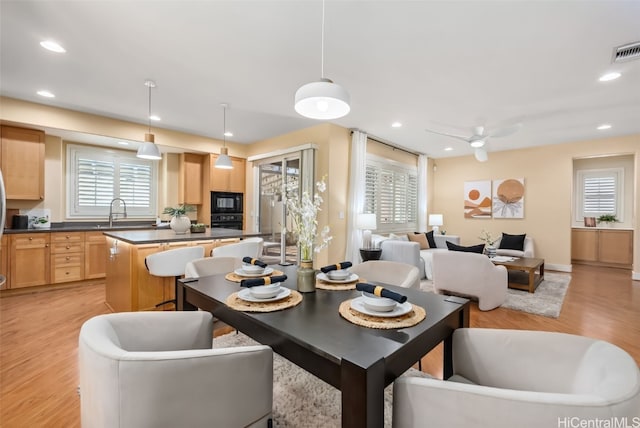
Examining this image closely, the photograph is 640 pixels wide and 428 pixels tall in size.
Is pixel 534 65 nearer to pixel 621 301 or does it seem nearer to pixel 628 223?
pixel 621 301

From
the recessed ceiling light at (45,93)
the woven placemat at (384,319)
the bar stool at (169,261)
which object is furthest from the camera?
the recessed ceiling light at (45,93)

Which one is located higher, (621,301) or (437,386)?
(437,386)

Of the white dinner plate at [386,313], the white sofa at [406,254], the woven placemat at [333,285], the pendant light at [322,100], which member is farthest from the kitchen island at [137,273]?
the white sofa at [406,254]

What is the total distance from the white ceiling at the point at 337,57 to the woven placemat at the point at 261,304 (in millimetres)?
2024

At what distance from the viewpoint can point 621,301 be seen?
12.6 feet

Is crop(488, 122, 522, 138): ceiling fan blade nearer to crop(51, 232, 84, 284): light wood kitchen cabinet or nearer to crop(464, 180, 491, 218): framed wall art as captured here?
crop(464, 180, 491, 218): framed wall art

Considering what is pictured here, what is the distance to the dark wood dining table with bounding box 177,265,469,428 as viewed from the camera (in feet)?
2.78

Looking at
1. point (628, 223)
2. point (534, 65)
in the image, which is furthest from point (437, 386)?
point (628, 223)

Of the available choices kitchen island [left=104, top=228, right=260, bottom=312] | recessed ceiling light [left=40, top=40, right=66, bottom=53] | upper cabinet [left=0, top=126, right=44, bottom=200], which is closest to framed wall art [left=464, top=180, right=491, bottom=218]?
kitchen island [left=104, top=228, right=260, bottom=312]

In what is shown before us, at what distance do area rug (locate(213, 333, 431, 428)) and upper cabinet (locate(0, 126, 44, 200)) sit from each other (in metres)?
4.65

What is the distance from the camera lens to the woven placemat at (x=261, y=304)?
1297mm

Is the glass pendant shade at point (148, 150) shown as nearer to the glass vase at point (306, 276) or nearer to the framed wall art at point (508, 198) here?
the glass vase at point (306, 276)

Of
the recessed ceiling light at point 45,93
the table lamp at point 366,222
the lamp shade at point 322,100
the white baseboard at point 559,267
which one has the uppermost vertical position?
the recessed ceiling light at point 45,93

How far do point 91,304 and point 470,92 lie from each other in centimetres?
554
